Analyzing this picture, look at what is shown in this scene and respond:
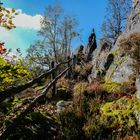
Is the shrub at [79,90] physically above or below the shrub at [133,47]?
below

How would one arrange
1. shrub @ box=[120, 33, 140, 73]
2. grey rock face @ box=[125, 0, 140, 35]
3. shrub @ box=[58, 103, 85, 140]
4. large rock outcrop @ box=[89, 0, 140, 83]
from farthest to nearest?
grey rock face @ box=[125, 0, 140, 35], large rock outcrop @ box=[89, 0, 140, 83], shrub @ box=[120, 33, 140, 73], shrub @ box=[58, 103, 85, 140]

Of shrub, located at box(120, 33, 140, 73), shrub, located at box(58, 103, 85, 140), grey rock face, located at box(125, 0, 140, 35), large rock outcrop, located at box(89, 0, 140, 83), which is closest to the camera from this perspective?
shrub, located at box(58, 103, 85, 140)

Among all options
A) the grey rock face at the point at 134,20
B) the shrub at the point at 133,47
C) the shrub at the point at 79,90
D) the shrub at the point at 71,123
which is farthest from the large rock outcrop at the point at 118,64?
the shrub at the point at 71,123

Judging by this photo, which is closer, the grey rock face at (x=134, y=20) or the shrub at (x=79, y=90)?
the shrub at (x=79, y=90)

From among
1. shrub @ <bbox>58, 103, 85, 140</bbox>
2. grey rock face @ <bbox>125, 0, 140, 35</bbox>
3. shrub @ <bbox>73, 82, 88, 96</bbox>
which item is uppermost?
grey rock face @ <bbox>125, 0, 140, 35</bbox>

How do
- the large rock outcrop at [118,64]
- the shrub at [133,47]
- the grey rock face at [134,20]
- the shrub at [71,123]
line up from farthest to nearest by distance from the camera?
the grey rock face at [134,20], the large rock outcrop at [118,64], the shrub at [133,47], the shrub at [71,123]

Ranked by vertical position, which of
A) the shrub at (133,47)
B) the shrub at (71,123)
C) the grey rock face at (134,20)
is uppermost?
the grey rock face at (134,20)

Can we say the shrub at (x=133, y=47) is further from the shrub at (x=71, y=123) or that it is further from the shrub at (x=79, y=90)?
the shrub at (x=71, y=123)

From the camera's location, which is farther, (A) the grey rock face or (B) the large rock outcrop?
(A) the grey rock face

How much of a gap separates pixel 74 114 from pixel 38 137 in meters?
2.13

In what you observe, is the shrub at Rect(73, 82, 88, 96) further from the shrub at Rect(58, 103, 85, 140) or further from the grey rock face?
the grey rock face

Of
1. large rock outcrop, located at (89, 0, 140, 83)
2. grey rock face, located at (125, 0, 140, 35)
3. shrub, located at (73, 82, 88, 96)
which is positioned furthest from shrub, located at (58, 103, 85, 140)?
grey rock face, located at (125, 0, 140, 35)

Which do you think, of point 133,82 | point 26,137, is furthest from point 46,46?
point 26,137

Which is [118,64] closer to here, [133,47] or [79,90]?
[133,47]
